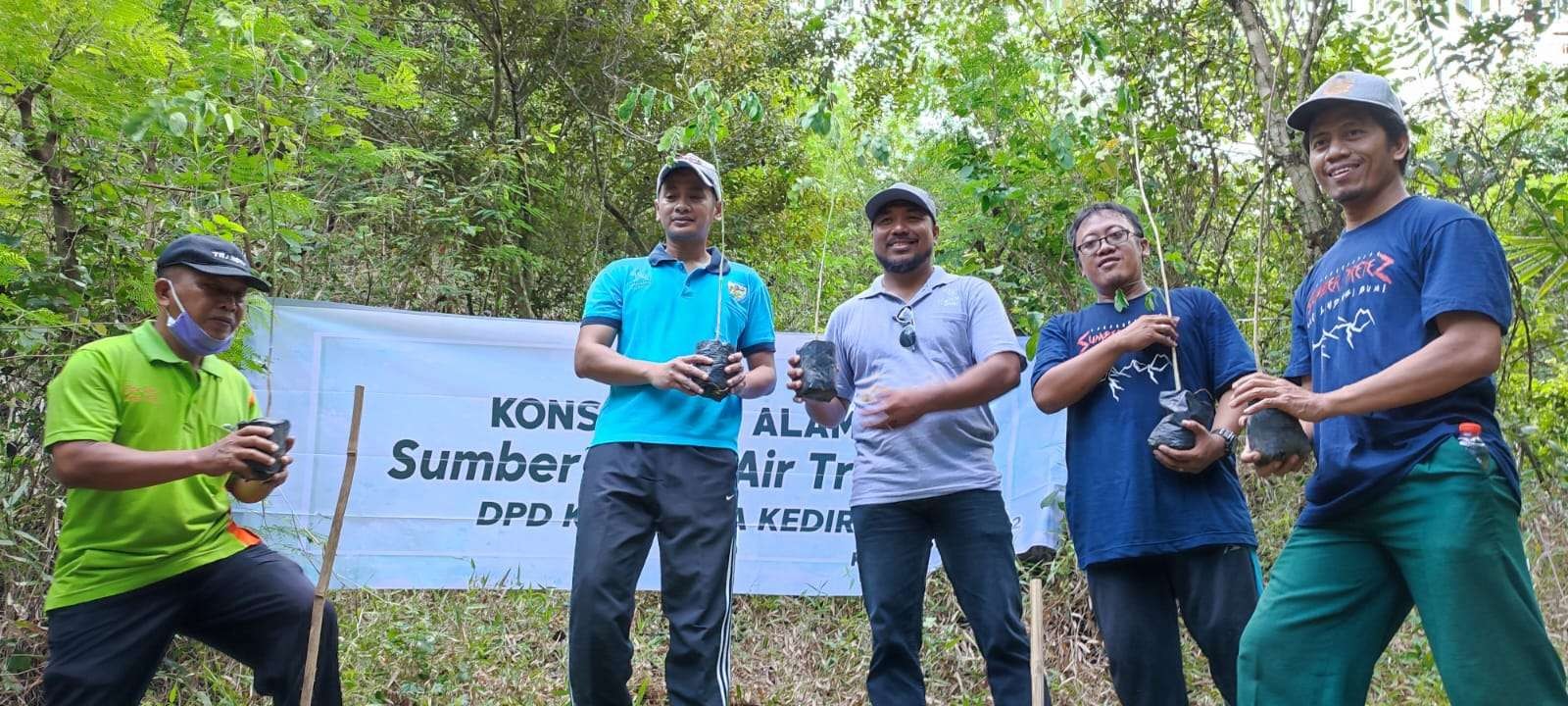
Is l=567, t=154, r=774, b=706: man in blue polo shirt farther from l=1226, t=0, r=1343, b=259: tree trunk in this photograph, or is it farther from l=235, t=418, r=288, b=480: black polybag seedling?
l=1226, t=0, r=1343, b=259: tree trunk

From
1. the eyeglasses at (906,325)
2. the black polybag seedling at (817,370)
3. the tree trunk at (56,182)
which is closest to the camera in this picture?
the black polybag seedling at (817,370)

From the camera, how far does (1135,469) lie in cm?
318

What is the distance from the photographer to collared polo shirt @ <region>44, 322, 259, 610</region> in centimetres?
307

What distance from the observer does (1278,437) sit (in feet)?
8.77

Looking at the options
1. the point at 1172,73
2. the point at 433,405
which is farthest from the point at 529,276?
the point at 1172,73

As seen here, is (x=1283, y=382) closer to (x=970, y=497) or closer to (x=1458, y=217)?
(x=1458, y=217)

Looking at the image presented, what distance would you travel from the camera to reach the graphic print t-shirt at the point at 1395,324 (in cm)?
240

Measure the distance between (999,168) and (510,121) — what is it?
3.73 meters

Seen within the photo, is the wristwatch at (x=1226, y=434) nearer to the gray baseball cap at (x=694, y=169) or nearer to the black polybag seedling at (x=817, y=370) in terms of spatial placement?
the black polybag seedling at (x=817, y=370)

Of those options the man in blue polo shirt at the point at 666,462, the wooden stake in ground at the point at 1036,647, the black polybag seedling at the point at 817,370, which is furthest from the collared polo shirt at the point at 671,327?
the wooden stake in ground at the point at 1036,647

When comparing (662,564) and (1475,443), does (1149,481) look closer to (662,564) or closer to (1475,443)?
(1475,443)

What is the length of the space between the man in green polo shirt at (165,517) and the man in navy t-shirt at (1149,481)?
2.21 meters

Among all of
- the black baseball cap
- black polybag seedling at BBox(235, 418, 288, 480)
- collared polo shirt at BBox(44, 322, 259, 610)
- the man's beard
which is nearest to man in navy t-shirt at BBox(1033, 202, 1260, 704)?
the man's beard

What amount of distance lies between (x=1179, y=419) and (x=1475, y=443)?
0.79 m
